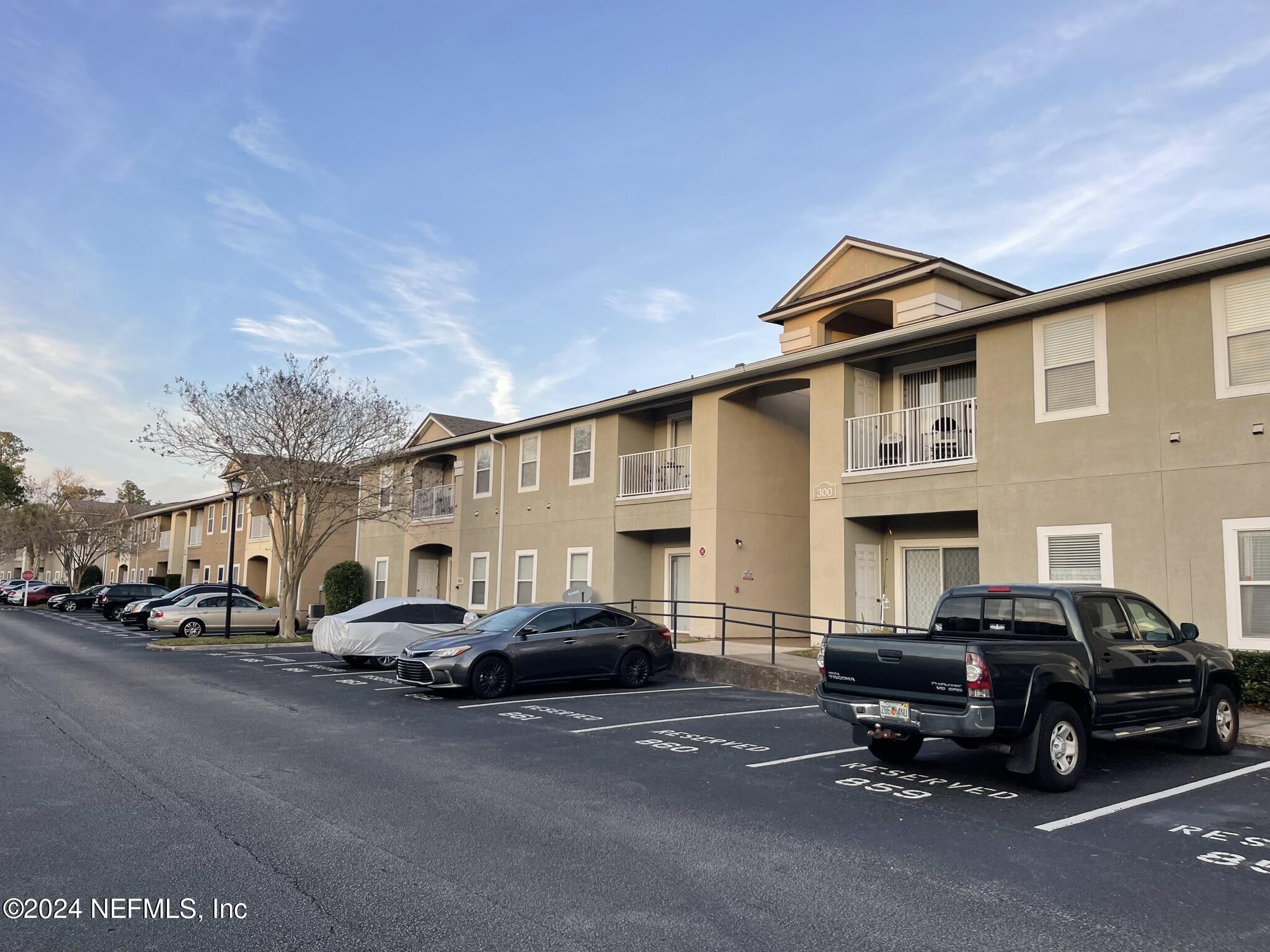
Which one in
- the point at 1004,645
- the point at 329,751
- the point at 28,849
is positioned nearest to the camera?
the point at 28,849

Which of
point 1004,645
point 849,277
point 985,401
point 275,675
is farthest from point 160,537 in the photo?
point 1004,645

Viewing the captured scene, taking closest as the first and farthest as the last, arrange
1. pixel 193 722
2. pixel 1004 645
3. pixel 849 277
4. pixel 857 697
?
1. pixel 1004 645
2. pixel 857 697
3. pixel 193 722
4. pixel 849 277

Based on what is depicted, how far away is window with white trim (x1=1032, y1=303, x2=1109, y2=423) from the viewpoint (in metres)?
14.6

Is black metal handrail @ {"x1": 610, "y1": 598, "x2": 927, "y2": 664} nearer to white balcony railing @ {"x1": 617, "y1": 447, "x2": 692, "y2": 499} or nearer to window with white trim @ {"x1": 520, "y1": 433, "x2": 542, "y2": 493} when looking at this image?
white balcony railing @ {"x1": 617, "y1": 447, "x2": 692, "y2": 499}

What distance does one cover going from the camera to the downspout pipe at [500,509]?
28.0 meters

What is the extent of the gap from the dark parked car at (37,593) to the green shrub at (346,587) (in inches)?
1037

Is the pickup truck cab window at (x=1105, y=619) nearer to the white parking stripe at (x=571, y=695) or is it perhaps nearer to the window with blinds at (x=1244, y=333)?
the window with blinds at (x=1244, y=333)

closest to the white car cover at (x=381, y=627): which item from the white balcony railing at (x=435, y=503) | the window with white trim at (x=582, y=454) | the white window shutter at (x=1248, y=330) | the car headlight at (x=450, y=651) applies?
the car headlight at (x=450, y=651)

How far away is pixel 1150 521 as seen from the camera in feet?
45.1

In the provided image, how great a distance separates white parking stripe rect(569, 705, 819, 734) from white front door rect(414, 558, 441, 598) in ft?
73.1

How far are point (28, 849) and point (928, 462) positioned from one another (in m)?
14.4

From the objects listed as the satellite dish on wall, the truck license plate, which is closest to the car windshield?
the satellite dish on wall

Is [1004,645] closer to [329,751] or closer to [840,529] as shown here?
[329,751]

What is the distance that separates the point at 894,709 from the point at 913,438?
10.6 meters
